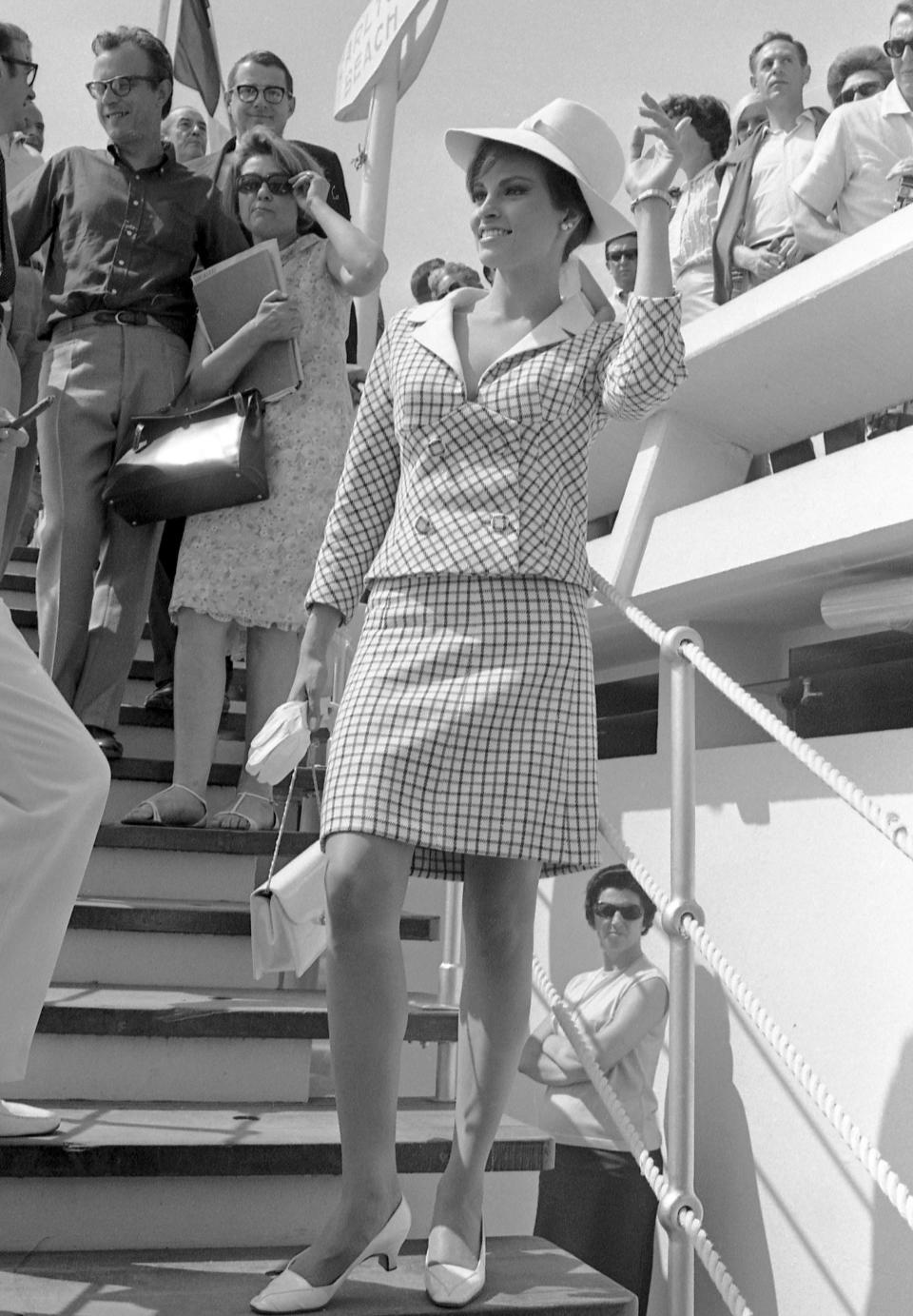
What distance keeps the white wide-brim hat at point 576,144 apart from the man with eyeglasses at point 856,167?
7.28 feet

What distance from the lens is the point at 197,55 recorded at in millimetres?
7090

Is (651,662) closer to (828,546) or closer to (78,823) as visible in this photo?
(828,546)

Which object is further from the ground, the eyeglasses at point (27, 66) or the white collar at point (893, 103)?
the white collar at point (893, 103)

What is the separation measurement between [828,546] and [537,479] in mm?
1712

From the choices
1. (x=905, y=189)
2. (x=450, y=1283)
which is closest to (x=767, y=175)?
(x=905, y=189)

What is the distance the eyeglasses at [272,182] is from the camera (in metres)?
3.74

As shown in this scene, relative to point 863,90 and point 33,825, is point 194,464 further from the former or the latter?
point 863,90

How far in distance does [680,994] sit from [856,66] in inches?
155

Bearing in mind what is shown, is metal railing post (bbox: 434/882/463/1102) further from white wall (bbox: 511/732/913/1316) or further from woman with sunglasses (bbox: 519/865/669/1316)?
white wall (bbox: 511/732/913/1316)

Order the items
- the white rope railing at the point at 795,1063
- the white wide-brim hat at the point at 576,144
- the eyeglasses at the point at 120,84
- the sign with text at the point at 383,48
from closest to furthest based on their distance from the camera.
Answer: the white rope railing at the point at 795,1063 → the white wide-brim hat at the point at 576,144 → the eyeglasses at the point at 120,84 → the sign with text at the point at 383,48

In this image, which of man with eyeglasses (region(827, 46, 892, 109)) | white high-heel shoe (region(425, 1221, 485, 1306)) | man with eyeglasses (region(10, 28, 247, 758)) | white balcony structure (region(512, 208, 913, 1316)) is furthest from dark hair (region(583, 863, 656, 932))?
man with eyeglasses (region(827, 46, 892, 109))

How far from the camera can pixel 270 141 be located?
12.2 feet

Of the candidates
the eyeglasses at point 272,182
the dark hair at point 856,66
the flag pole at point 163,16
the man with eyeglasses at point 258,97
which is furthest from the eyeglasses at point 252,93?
the flag pole at point 163,16

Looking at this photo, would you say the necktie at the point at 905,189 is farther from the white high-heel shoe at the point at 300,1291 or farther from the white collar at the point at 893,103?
the white high-heel shoe at the point at 300,1291
